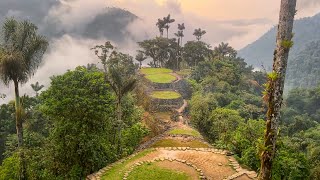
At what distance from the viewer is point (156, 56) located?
6069 cm

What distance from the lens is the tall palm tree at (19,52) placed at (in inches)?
581

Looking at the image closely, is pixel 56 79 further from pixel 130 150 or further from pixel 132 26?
pixel 132 26

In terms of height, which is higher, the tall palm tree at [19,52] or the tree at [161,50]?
the tree at [161,50]

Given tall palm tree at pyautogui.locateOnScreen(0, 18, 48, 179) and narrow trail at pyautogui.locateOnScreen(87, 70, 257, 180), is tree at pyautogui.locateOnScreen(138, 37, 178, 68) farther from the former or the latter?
tall palm tree at pyautogui.locateOnScreen(0, 18, 48, 179)

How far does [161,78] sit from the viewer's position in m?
45.3

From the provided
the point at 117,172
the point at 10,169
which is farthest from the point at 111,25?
the point at 117,172

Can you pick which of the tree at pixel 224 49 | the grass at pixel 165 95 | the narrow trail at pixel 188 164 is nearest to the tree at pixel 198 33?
the tree at pixel 224 49

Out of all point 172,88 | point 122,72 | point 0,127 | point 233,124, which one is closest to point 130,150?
point 122,72

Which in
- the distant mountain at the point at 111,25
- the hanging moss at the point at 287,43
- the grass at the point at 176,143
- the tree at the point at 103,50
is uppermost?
the distant mountain at the point at 111,25

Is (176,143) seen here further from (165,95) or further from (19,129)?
(165,95)

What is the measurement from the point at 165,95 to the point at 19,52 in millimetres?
26467

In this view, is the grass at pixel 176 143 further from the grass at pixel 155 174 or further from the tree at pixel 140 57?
the tree at pixel 140 57

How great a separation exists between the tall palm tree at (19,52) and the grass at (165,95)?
24.2 metres

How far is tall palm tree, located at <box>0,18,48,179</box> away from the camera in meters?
14.8
